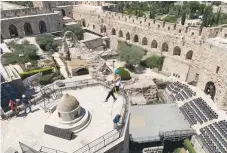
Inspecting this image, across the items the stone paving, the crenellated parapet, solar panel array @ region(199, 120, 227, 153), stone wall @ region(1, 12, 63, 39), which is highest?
the crenellated parapet

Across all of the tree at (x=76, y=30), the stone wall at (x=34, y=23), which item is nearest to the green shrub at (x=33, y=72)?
the tree at (x=76, y=30)

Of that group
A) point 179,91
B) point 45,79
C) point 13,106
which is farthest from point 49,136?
point 179,91

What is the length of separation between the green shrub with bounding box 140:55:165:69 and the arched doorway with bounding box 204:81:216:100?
700 cm

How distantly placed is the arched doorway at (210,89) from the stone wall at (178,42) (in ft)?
1.32

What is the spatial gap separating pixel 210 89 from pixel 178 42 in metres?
7.42

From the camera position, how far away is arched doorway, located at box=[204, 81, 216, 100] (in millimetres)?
20191

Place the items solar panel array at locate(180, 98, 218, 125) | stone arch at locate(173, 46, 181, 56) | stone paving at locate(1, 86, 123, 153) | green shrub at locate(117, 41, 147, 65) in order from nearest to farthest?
stone paving at locate(1, 86, 123, 153)
solar panel array at locate(180, 98, 218, 125)
green shrub at locate(117, 41, 147, 65)
stone arch at locate(173, 46, 181, 56)

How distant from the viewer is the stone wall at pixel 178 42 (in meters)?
19.0

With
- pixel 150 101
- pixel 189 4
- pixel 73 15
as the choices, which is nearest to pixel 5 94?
pixel 150 101

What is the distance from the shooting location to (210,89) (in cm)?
2053

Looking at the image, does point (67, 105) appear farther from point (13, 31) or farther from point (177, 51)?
point (13, 31)

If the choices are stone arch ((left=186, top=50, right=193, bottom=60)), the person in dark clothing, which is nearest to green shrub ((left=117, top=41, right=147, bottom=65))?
stone arch ((left=186, top=50, right=193, bottom=60))

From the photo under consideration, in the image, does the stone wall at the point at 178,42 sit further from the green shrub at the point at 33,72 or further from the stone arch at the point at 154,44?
the green shrub at the point at 33,72

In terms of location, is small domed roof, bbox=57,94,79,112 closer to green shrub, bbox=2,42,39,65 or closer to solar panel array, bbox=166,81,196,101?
solar panel array, bbox=166,81,196,101
